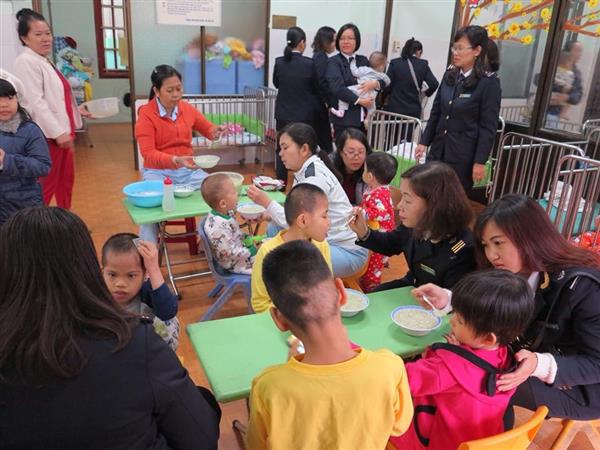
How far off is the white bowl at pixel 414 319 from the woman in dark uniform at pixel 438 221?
12.7 inches

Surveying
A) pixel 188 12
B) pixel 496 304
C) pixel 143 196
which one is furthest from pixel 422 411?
pixel 188 12

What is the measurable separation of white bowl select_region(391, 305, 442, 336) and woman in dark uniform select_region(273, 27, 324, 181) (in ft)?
10.5

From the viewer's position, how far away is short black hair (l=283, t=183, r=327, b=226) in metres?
2.03

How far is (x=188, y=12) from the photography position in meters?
5.74

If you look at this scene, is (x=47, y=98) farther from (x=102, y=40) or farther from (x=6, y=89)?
(x=102, y=40)

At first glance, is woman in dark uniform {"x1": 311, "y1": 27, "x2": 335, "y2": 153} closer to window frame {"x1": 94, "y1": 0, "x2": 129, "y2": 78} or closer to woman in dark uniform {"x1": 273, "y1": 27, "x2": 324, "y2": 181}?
woman in dark uniform {"x1": 273, "y1": 27, "x2": 324, "y2": 181}

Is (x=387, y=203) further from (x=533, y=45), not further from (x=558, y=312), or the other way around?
(x=533, y=45)

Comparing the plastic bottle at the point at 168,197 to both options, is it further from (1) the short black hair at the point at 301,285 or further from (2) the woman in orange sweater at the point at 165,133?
(1) the short black hair at the point at 301,285

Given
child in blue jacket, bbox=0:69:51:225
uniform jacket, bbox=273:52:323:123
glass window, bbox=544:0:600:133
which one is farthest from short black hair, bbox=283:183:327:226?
glass window, bbox=544:0:600:133

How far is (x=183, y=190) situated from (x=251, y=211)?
1.74 feet

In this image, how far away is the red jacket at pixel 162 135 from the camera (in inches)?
134

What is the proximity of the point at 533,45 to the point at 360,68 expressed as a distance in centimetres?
178

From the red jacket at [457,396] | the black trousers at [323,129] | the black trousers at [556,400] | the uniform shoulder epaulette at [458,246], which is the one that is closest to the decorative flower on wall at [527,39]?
the black trousers at [323,129]

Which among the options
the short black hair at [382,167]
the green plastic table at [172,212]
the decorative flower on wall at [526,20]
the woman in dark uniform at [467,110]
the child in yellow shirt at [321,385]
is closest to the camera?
the child in yellow shirt at [321,385]
